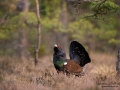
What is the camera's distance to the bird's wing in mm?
12251

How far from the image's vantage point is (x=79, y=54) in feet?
40.5

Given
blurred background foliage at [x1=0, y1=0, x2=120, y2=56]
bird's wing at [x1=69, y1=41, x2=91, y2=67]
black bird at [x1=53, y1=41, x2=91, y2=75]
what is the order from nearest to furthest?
black bird at [x1=53, y1=41, x2=91, y2=75] → bird's wing at [x1=69, y1=41, x2=91, y2=67] → blurred background foliage at [x1=0, y1=0, x2=120, y2=56]

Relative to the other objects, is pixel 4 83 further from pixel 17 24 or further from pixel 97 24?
pixel 97 24

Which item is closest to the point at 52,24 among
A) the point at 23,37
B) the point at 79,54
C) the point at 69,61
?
the point at 23,37

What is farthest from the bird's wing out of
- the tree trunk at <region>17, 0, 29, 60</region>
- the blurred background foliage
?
the tree trunk at <region>17, 0, 29, 60</region>

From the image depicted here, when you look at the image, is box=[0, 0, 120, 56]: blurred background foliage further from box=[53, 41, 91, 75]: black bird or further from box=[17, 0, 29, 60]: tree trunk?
box=[53, 41, 91, 75]: black bird

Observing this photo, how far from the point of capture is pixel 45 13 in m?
21.8

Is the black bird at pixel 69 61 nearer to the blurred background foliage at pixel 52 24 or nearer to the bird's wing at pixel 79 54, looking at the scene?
the bird's wing at pixel 79 54

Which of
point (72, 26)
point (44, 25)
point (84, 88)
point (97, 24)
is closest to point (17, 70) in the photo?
point (84, 88)

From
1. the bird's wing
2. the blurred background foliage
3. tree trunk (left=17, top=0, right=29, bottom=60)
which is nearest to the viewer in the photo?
the bird's wing

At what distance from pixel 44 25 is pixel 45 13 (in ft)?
3.40

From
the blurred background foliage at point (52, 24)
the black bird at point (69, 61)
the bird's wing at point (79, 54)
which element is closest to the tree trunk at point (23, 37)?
the blurred background foliage at point (52, 24)

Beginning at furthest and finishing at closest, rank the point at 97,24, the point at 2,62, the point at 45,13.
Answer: the point at 97,24
the point at 45,13
the point at 2,62

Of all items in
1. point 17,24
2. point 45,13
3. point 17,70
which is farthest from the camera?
point 45,13
